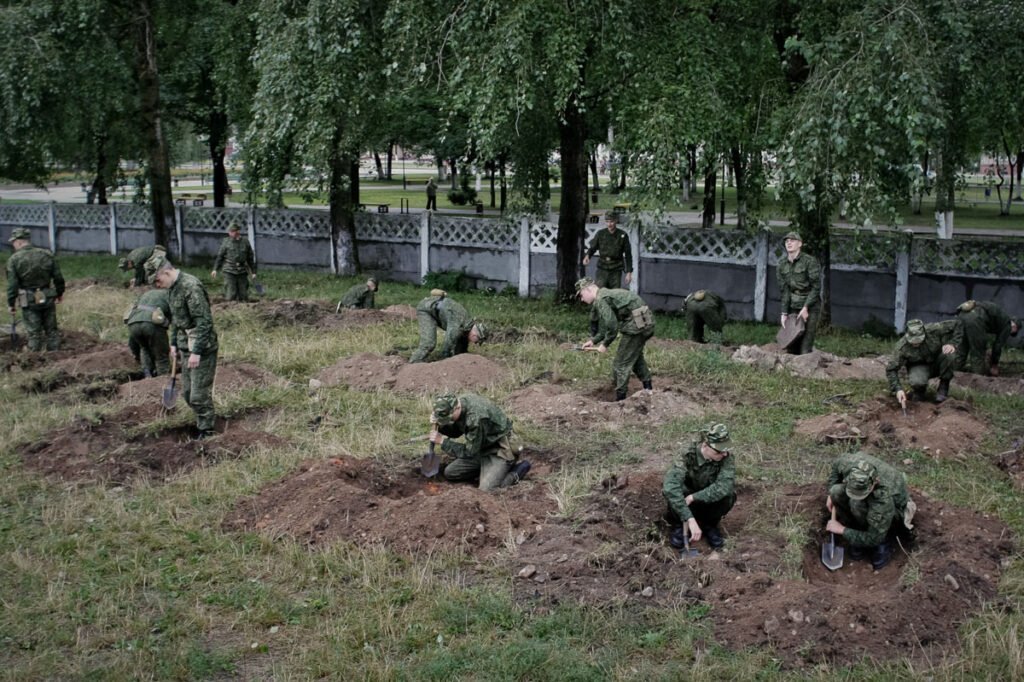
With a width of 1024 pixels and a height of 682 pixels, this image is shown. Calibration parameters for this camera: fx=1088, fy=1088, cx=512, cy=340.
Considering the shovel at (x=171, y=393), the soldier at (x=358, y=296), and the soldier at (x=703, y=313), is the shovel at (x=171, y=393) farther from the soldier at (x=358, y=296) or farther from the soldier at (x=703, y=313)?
the soldier at (x=703, y=313)

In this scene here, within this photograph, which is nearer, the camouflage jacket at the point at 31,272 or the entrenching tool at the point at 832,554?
the entrenching tool at the point at 832,554

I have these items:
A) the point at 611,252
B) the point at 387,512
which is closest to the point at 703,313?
the point at 611,252

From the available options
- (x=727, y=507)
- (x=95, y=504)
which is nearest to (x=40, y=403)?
(x=95, y=504)

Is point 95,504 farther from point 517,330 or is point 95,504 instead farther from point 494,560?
point 517,330

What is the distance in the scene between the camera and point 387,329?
52.9 ft

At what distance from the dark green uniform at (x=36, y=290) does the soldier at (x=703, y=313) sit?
8.67 metres

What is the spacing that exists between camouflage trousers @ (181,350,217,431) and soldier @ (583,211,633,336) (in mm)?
7293

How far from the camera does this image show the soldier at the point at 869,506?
25.4 ft

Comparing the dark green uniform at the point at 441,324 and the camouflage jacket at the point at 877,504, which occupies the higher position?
the dark green uniform at the point at 441,324

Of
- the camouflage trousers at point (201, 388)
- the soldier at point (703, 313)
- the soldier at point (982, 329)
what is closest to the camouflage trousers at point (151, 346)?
the camouflage trousers at point (201, 388)

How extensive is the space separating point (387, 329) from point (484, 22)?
4.80 m

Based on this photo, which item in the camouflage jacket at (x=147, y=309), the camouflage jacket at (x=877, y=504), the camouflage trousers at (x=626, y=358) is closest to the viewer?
the camouflage jacket at (x=877, y=504)

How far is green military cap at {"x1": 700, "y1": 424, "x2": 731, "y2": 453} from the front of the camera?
791cm

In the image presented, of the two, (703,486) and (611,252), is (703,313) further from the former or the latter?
(703,486)
